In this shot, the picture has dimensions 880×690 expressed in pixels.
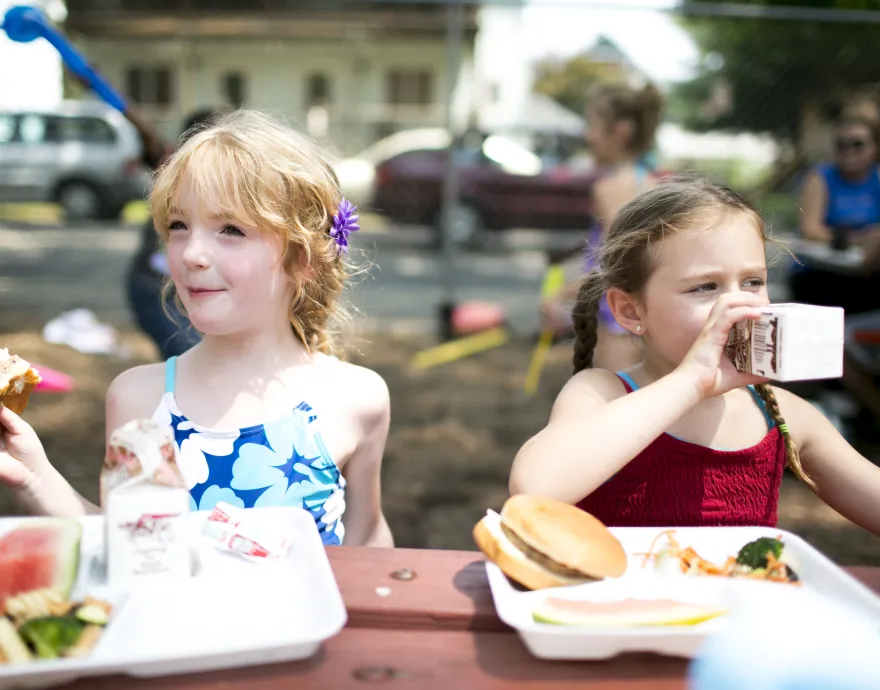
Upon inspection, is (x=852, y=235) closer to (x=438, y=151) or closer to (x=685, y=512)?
(x=685, y=512)

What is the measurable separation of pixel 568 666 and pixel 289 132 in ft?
4.41

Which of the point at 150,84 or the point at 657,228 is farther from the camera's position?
the point at 150,84

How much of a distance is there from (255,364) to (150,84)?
1323cm

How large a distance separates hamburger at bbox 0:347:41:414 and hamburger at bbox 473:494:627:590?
2.76ft

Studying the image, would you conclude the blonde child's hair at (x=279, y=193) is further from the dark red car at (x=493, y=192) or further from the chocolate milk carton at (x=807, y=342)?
the dark red car at (x=493, y=192)

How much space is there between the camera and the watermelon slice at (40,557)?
3.86 ft

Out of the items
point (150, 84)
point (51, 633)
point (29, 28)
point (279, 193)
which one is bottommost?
point (51, 633)

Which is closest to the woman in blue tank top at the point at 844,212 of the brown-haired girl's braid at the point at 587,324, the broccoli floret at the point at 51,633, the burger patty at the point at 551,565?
the brown-haired girl's braid at the point at 587,324

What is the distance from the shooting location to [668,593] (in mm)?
1222

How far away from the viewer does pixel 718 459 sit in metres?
1.76

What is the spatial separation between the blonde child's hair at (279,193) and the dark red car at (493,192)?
35.2ft

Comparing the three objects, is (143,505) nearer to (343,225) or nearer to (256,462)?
(256,462)

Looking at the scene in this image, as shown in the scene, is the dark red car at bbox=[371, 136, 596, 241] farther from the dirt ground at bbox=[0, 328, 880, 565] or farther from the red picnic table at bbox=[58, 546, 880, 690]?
the red picnic table at bbox=[58, 546, 880, 690]

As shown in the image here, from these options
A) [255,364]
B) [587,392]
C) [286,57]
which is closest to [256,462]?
[255,364]
